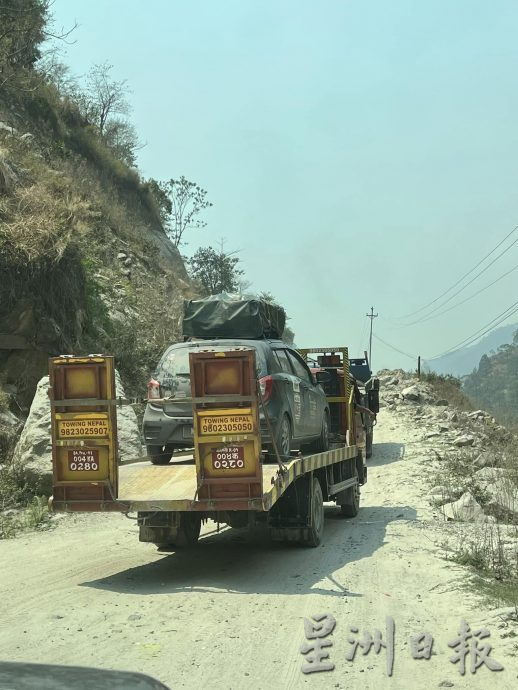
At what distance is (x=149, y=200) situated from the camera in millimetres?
42438

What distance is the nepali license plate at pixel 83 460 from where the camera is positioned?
25.8 ft

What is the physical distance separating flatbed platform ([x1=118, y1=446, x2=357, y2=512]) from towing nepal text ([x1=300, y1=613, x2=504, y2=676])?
1.56 metres

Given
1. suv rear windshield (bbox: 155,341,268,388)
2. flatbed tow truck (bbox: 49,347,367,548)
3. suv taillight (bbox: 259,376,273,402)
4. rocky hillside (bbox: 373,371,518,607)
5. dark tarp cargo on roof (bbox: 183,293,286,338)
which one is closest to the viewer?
flatbed tow truck (bbox: 49,347,367,548)

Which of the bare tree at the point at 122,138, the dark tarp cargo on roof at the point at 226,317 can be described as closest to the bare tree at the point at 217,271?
the bare tree at the point at 122,138

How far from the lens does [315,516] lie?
9.84 metres

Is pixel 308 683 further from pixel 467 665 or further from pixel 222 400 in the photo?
pixel 222 400

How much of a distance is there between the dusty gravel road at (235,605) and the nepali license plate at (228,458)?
1.22 meters

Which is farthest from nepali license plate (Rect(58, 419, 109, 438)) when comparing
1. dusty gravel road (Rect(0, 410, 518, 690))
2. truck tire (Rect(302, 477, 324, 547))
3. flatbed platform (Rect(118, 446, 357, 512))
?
truck tire (Rect(302, 477, 324, 547))

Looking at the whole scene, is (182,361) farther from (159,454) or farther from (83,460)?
(83,460)

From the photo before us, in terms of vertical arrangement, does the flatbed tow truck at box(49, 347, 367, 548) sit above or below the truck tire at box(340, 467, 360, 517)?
above

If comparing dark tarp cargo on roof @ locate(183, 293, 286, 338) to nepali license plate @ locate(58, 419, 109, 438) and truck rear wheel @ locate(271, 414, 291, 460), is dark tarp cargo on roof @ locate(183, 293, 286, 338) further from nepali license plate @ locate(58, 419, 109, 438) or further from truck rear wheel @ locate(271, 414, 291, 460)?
nepali license plate @ locate(58, 419, 109, 438)

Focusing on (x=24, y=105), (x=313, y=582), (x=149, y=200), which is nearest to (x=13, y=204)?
(x=313, y=582)

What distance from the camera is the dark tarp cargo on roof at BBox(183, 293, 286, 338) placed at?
14.3 meters

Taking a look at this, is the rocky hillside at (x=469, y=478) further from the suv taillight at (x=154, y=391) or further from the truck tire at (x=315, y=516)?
the suv taillight at (x=154, y=391)
